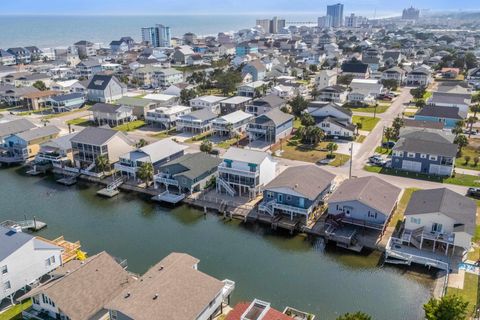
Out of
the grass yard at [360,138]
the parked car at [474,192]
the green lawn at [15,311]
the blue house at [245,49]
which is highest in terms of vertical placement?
the blue house at [245,49]

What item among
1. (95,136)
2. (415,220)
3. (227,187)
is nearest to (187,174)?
(227,187)

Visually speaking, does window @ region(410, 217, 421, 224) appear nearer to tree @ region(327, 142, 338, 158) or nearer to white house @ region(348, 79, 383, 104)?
tree @ region(327, 142, 338, 158)

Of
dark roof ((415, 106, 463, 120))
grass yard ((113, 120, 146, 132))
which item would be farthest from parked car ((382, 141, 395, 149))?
grass yard ((113, 120, 146, 132))

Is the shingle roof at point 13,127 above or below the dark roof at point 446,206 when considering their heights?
above

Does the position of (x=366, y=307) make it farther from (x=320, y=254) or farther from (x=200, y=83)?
(x=200, y=83)

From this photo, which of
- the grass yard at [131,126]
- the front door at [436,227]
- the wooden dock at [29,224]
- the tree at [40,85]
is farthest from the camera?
the tree at [40,85]

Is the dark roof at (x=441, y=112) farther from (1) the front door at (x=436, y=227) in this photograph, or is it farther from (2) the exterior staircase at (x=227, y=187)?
(2) the exterior staircase at (x=227, y=187)

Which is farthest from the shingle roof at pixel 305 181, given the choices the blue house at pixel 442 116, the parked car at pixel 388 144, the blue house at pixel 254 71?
the blue house at pixel 254 71

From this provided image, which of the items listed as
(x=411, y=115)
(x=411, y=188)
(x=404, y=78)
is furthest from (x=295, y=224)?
(x=404, y=78)
